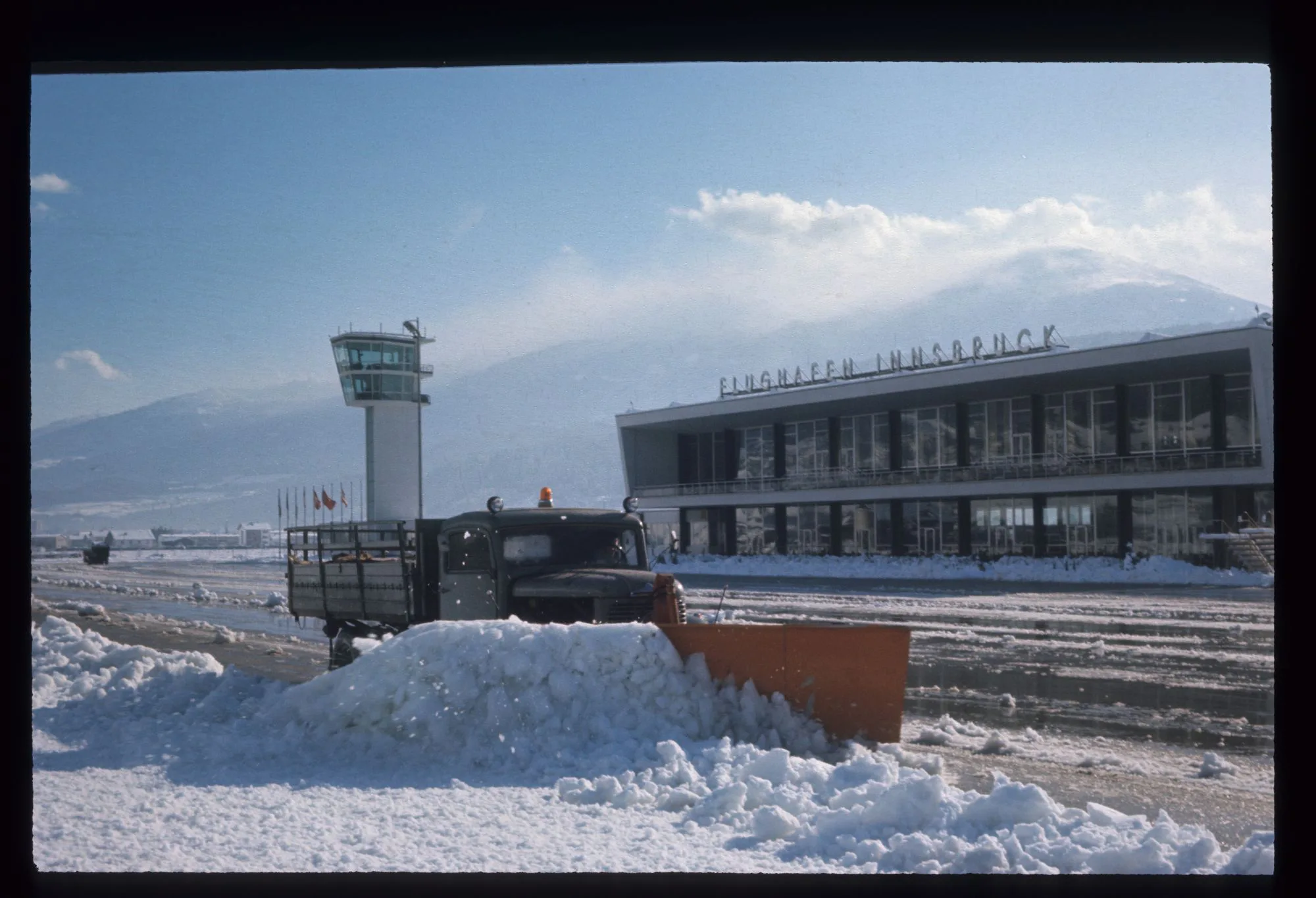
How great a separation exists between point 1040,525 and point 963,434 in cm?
608

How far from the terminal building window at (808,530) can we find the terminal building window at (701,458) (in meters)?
5.71

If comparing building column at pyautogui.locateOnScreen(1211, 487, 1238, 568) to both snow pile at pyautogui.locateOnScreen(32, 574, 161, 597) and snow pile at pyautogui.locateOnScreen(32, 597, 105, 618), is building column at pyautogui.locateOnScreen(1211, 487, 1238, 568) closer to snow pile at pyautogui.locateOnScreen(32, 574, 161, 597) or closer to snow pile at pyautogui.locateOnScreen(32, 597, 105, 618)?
snow pile at pyautogui.locateOnScreen(32, 597, 105, 618)

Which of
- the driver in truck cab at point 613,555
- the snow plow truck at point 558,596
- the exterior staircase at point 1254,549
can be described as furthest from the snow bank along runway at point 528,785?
the exterior staircase at point 1254,549

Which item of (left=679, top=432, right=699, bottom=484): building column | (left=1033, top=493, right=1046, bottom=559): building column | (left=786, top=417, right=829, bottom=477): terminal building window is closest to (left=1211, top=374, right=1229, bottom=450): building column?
(left=1033, top=493, right=1046, bottom=559): building column

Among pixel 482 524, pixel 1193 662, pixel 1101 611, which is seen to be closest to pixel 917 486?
pixel 1101 611

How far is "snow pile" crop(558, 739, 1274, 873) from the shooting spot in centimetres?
625

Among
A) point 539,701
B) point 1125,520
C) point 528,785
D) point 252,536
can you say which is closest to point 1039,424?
point 1125,520

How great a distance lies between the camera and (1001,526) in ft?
165

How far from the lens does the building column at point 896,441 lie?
55.4 meters

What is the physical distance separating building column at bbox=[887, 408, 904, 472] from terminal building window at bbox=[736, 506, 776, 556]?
31.3 feet

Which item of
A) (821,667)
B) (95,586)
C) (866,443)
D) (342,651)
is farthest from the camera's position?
(866,443)

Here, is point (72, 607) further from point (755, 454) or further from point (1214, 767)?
point (755, 454)

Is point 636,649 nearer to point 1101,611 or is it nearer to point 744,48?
point 744,48

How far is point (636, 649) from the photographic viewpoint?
910 centimetres
